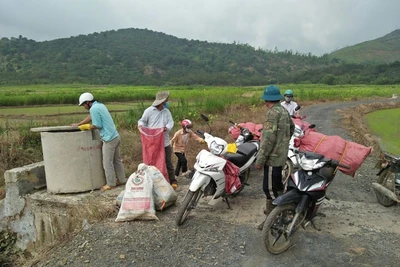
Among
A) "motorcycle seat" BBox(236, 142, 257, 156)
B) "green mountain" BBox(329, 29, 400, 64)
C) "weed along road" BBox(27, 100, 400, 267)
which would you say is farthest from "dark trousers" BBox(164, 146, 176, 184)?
"green mountain" BBox(329, 29, 400, 64)

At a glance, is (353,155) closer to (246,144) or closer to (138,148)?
(246,144)

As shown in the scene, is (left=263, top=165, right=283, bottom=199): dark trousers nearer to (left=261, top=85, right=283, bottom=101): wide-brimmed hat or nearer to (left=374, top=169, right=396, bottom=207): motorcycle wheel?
(left=261, top=85, right=283, bottom=101): wide-brimmed hat

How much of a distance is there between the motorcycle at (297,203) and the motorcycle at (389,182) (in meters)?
1.42

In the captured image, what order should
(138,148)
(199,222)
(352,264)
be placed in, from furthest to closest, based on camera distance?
(138,148), (199,222), (352,264)

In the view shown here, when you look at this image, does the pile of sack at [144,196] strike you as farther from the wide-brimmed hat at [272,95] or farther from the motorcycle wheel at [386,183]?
the motorcycle wheel at [386,183]

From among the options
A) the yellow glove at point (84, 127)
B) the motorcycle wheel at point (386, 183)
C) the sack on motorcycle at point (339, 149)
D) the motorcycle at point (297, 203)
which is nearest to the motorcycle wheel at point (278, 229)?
the motorcycle at point (297, 203)

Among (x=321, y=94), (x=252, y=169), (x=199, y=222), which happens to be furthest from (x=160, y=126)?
(x=321, y=94)

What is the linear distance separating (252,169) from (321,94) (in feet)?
78.9

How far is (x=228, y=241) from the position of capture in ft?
11.8

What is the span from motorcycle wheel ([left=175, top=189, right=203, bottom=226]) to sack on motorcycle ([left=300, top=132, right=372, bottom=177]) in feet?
6.48

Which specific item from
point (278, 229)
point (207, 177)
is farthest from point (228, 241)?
point (207, 177)

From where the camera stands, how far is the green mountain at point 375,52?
114 metres

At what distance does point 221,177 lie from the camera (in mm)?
4145

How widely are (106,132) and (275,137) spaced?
8.70 ft
